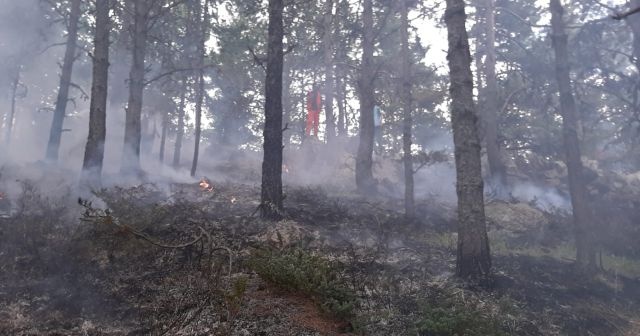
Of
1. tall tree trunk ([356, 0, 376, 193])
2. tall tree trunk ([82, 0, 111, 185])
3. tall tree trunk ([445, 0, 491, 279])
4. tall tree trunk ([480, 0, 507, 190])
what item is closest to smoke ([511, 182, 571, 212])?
tall tree trunk ([480, 0, 507, 190])

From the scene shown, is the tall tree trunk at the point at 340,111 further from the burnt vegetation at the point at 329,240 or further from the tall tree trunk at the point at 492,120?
the tall tree trunk at the point at 492,120

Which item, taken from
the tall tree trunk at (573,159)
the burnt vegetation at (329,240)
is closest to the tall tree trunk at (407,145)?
the burnt vegetation at (329,240)

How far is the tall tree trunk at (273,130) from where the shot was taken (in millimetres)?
8812

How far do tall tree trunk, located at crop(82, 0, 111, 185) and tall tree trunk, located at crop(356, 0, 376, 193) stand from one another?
28.9ft

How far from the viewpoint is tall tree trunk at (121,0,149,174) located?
48.3 ft

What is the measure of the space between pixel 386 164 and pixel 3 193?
21060 mm

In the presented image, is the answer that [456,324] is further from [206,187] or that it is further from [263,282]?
[206,187]

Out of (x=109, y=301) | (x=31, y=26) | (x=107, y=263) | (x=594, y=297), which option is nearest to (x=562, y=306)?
(x=594, y=297)

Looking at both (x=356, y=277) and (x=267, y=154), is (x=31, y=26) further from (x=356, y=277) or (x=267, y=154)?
(x=356, y=277)

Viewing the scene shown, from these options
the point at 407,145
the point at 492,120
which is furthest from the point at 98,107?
the point at 492,120

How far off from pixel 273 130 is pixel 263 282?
4440 mm

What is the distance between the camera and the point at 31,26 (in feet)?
87.6

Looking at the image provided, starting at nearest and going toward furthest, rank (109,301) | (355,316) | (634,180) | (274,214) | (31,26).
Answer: (355,316), (109,301), (274,214), (634,180), (31,26)

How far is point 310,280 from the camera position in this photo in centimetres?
492
